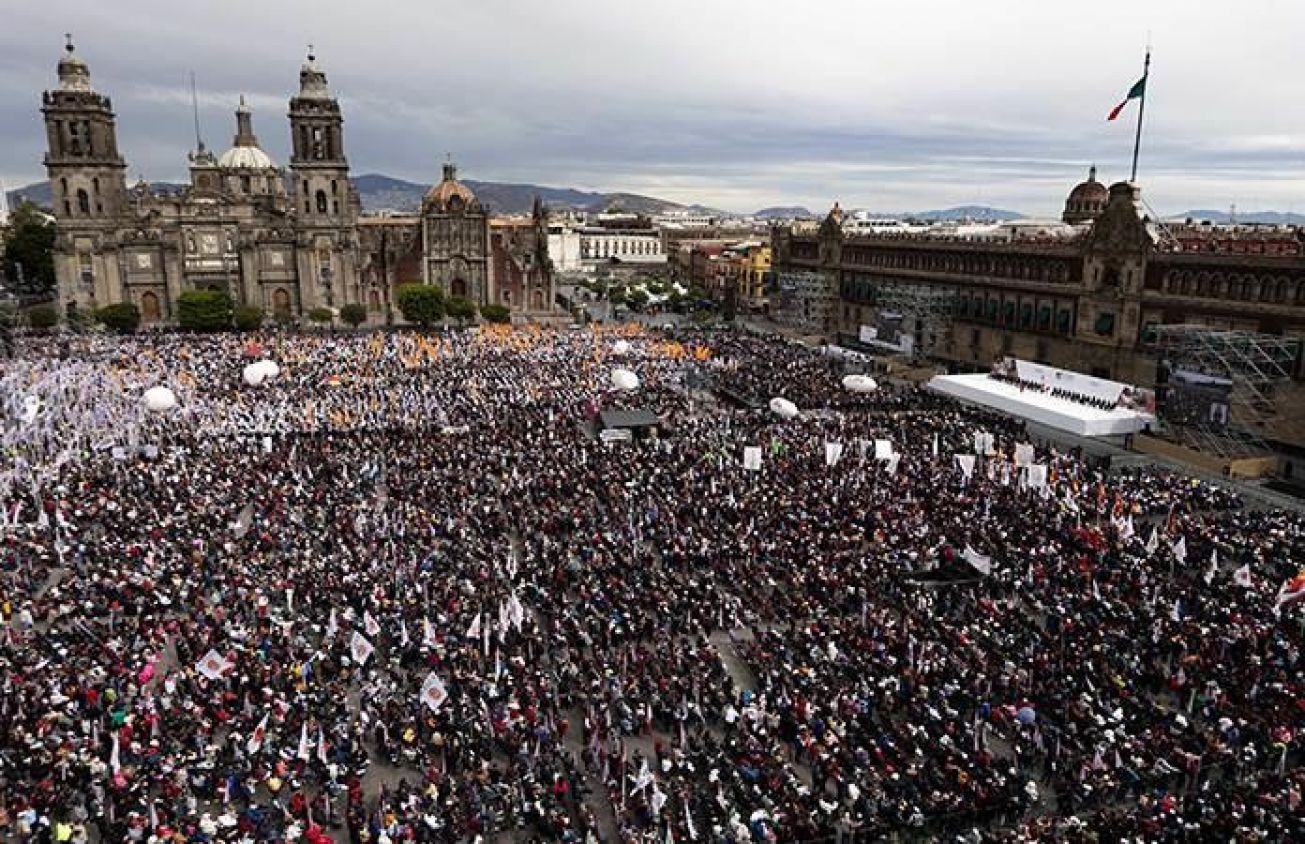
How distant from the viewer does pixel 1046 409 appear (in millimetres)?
42125

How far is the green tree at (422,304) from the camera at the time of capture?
78.6 meters

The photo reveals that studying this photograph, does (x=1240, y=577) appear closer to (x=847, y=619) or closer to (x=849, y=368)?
(x=847, y=619)

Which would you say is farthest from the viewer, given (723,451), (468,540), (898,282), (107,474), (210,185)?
(210,185)

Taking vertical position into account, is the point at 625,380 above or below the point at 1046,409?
above

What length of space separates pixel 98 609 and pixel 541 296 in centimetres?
7781

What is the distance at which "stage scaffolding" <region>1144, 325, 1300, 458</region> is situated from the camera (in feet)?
128

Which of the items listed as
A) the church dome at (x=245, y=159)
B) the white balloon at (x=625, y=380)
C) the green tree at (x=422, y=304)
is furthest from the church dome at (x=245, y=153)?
the white balloon at (x=625, y=380)

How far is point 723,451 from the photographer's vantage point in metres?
35.8

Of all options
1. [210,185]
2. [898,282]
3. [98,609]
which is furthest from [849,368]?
[210,185]

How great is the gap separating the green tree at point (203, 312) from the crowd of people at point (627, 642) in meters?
36.4

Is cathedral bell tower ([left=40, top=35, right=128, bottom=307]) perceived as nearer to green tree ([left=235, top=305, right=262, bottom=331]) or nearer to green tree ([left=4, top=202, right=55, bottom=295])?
green tree ([left=235, top=305, right=262, bottom=331])

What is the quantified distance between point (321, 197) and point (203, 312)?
56.9ft

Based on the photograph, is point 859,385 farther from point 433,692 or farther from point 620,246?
point 620,246

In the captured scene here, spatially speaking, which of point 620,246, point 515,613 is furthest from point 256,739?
point 620,246
